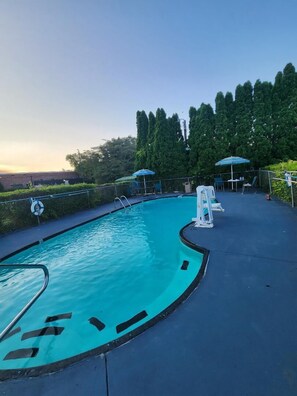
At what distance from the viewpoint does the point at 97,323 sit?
292 centimetres

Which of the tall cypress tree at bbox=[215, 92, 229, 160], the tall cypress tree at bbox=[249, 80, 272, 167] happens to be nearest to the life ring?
the tall cypress tree at bbox=[215, 92, 229, 160]

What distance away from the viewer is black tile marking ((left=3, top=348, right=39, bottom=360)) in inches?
90.2

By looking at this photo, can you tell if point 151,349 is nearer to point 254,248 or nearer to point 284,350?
point 284,350

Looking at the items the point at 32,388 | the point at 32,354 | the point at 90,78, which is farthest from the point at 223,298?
the point at 90,78

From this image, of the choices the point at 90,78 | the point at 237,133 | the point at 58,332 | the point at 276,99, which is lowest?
the point at 58,332

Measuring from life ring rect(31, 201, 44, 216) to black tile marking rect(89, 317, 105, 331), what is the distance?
21.8 ft

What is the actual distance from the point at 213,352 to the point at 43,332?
2.36 meters

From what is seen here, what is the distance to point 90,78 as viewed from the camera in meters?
10.8

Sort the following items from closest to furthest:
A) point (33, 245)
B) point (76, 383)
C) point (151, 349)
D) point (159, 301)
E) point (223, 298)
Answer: point (76, 383), point (151, 349), point (223, 298), point (159, 301), point (33, 245)

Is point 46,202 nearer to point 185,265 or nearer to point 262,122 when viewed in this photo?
point 185,265

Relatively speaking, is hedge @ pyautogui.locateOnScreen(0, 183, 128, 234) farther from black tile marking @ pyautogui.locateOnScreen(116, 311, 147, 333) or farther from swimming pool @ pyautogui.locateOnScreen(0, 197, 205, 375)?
black tile marking @ pyautogui.locateOnScreen(116, 311, 147, 333)

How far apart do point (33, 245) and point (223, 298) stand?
5.85m

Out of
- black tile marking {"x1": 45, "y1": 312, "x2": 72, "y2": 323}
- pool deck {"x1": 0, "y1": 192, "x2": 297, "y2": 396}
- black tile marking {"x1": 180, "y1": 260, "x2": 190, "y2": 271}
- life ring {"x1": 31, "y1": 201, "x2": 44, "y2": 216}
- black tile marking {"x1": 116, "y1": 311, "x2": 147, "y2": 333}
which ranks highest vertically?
life ring {"x1": 31, "y1": 201, "x2": 44, "y2": 216}

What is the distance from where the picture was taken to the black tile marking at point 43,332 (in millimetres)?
2711
